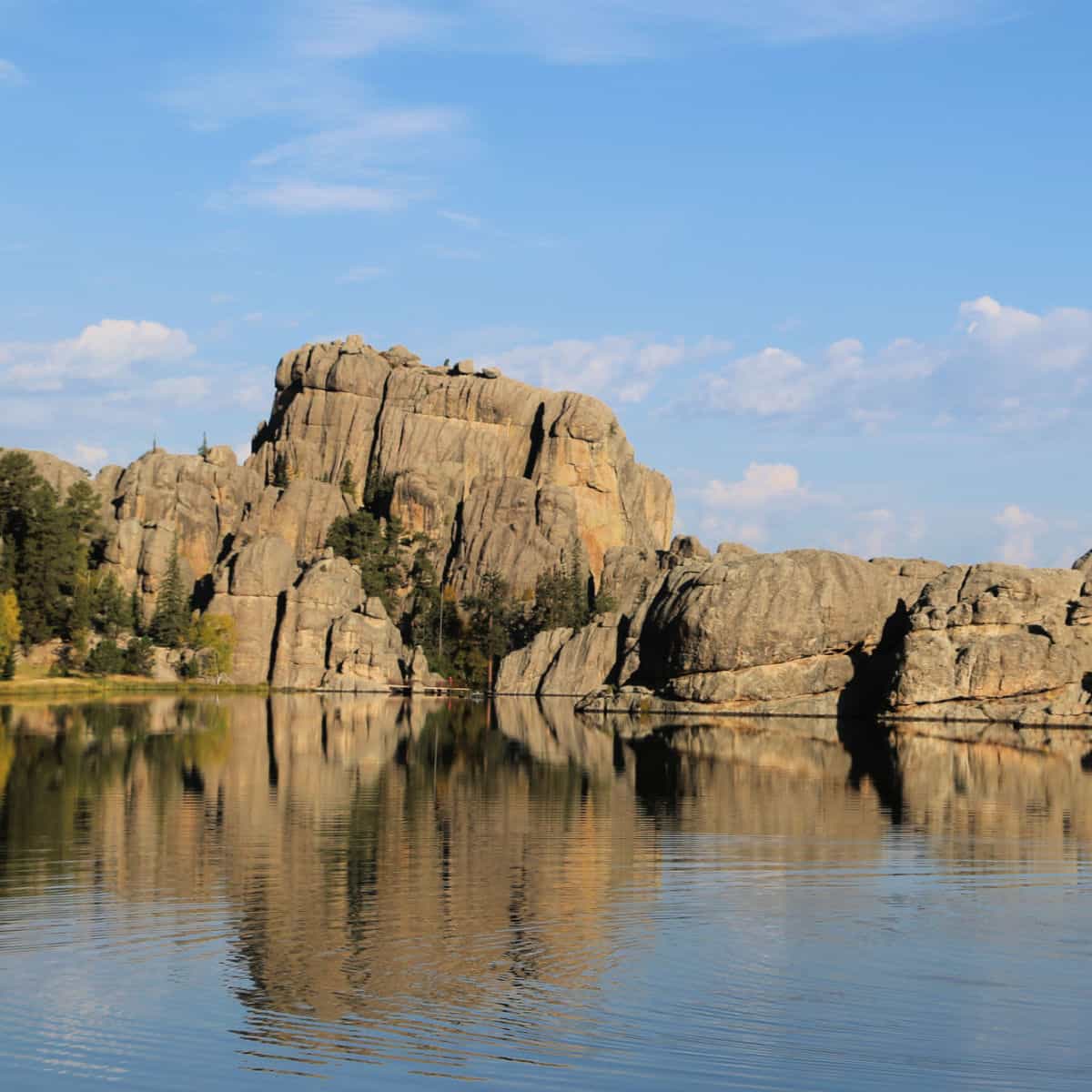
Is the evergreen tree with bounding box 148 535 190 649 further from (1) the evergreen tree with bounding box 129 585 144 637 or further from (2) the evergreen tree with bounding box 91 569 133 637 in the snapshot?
(2) the evergreen tree with bounding box 91 569 133 637

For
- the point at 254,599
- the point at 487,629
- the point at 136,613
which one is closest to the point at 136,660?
the point at 136,613

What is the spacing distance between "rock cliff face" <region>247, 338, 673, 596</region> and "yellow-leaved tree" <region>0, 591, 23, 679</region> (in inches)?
1874

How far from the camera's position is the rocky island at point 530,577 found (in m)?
93.8

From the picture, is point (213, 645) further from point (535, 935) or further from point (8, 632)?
point (535, 935)

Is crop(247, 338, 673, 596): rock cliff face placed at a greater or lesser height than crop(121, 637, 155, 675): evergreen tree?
greater

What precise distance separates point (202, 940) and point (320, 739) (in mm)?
43309

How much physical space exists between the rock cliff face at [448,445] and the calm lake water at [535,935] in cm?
10246

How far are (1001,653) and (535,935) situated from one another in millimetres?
74464

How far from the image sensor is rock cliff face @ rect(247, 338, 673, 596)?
146 metres

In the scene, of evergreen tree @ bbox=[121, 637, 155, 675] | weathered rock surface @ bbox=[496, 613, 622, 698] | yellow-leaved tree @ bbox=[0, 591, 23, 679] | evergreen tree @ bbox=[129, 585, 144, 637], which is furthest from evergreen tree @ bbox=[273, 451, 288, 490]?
yellow-leaved tree @ bbox=[0, 591, 23, 679]

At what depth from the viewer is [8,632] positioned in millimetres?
100438

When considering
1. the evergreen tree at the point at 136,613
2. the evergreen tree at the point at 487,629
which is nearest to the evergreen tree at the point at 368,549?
the evergreen tree at the point at 487,629

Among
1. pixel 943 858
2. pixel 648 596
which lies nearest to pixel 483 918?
pixel 943 858

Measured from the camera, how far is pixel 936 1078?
578 inches
